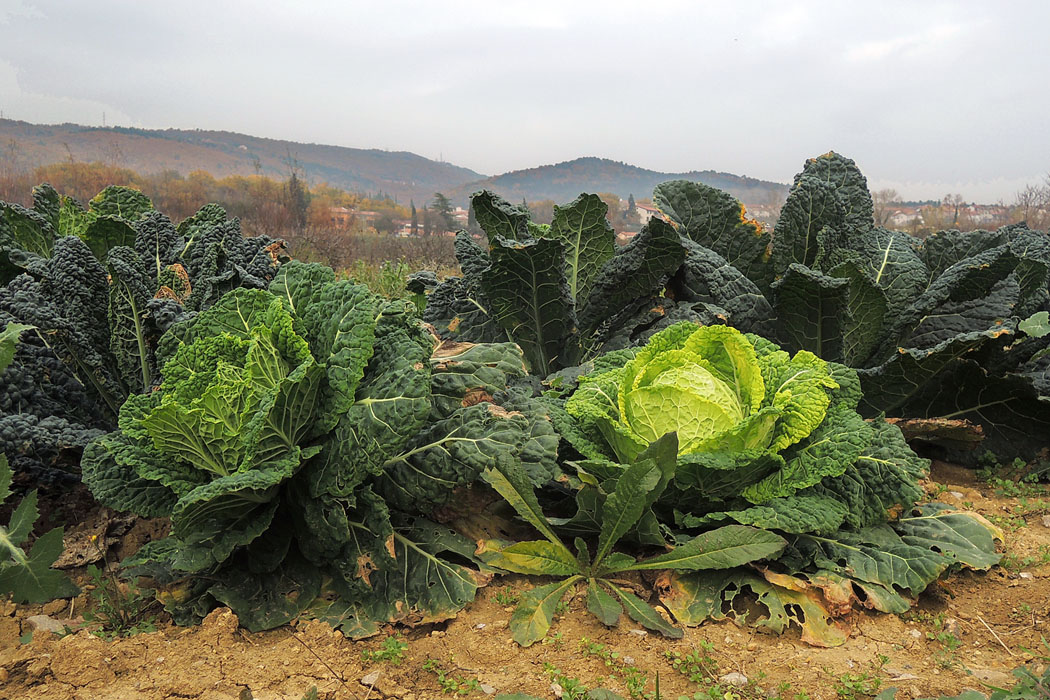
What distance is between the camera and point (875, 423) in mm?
2656

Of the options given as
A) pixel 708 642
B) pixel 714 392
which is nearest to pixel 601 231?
pixel 714 392

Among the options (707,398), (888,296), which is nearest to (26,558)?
(707,398)

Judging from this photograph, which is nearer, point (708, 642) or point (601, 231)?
point (708, 642)

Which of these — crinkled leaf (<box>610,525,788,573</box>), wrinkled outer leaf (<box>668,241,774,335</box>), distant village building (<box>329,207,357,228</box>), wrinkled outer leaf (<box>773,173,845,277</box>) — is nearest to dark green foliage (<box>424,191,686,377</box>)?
wrinkled outer leaf (<box>668,241,774,335</box>)

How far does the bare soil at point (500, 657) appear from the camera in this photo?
1680 millimetres

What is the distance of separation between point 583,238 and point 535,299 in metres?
0.57

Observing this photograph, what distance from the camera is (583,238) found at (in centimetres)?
367

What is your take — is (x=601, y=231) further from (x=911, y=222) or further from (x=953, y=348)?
(x=911, y=222)

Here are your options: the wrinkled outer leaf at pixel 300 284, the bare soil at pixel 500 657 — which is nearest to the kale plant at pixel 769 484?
the bare soil at pixel 500 657

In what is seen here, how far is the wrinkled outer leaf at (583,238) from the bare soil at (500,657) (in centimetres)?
193

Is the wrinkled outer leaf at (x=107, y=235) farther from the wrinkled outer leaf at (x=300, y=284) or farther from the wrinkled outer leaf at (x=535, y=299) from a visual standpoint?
the wrinkled outer leaf at (x=535, y=299)

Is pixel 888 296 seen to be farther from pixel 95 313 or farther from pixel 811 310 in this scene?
pixel 95 313

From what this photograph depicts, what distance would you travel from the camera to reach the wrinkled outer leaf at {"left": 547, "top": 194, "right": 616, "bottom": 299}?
3605 millimetres

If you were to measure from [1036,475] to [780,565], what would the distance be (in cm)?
158
